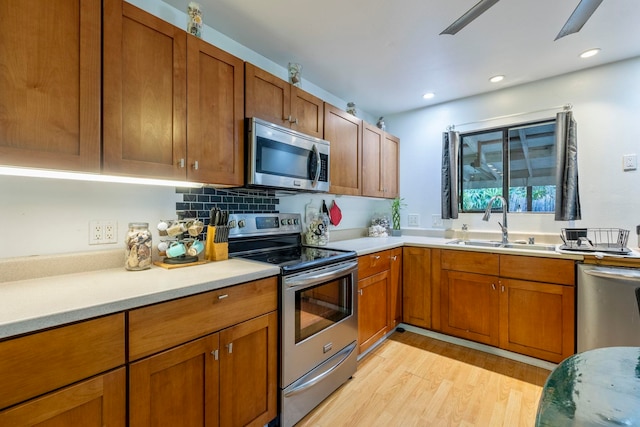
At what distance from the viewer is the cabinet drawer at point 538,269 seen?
78.5 inches

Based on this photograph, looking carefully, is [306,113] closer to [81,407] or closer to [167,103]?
[167,103]

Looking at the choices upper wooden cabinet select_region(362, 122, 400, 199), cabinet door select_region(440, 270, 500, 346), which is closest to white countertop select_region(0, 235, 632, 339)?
upper wooden cabinet select_region(362, 122, 400, 199)

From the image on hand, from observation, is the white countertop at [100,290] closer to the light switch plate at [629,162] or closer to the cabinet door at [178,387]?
the cabinet door at [178,387]

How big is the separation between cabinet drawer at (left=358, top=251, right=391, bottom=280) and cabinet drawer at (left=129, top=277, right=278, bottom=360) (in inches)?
35.1

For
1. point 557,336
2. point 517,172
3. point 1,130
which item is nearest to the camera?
point 1,130

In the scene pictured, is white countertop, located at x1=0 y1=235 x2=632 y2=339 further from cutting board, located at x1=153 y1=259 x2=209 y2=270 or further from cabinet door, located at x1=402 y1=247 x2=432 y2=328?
cabinet door, located at x1=402 y1=247 x2=432 y2=328

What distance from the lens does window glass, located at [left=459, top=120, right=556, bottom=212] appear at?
270cm

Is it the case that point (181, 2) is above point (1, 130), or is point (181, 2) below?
above

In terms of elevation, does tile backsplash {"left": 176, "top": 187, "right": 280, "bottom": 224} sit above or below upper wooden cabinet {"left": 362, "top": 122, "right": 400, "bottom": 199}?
below

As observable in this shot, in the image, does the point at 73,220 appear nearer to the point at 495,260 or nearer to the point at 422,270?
the point at 422,270

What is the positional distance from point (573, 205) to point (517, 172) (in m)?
0.60

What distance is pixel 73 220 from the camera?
1333 millimetres

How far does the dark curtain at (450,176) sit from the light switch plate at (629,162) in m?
1.24

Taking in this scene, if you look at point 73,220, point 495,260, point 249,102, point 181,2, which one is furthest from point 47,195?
point 495,260
